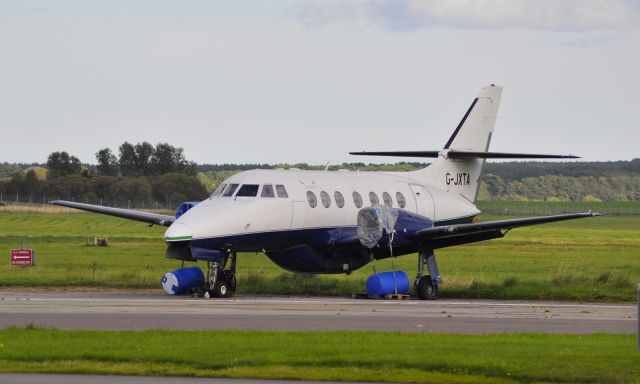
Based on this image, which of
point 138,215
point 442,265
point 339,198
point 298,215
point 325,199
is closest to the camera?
point 298,215

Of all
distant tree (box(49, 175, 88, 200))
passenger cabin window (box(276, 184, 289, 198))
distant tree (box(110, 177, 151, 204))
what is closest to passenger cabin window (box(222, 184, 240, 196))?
passenger cabin window (box(276, 184, 289, 198))

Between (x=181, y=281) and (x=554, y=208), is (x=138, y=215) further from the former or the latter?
(x=554, y=208)

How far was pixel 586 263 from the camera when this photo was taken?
58562 mm

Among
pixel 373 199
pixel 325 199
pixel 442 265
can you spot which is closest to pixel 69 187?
pixel 442 265

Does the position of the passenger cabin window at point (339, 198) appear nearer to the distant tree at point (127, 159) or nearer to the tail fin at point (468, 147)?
the tail fin at point (468, 147)

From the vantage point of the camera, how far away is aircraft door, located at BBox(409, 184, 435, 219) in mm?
40844

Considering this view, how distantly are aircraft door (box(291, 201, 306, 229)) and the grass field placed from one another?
329cm

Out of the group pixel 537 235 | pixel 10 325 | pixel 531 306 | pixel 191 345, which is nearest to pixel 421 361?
pixel 191 345

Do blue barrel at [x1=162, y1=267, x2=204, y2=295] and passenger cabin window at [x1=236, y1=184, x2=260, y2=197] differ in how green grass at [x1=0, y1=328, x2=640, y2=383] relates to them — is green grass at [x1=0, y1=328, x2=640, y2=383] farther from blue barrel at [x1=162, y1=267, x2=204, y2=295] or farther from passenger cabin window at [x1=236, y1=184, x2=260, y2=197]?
blue barrel at [x1=162, y1=267, x2=204, y2=295]

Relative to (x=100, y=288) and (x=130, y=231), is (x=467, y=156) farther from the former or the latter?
(x=130, y=231)

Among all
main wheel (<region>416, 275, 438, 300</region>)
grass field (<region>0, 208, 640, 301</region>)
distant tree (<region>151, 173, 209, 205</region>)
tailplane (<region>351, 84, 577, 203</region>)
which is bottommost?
main wheel (<region>416, 275, 438, 300</region>)

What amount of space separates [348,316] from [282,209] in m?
7.80

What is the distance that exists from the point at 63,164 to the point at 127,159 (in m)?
7.81

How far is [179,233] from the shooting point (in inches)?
1326
